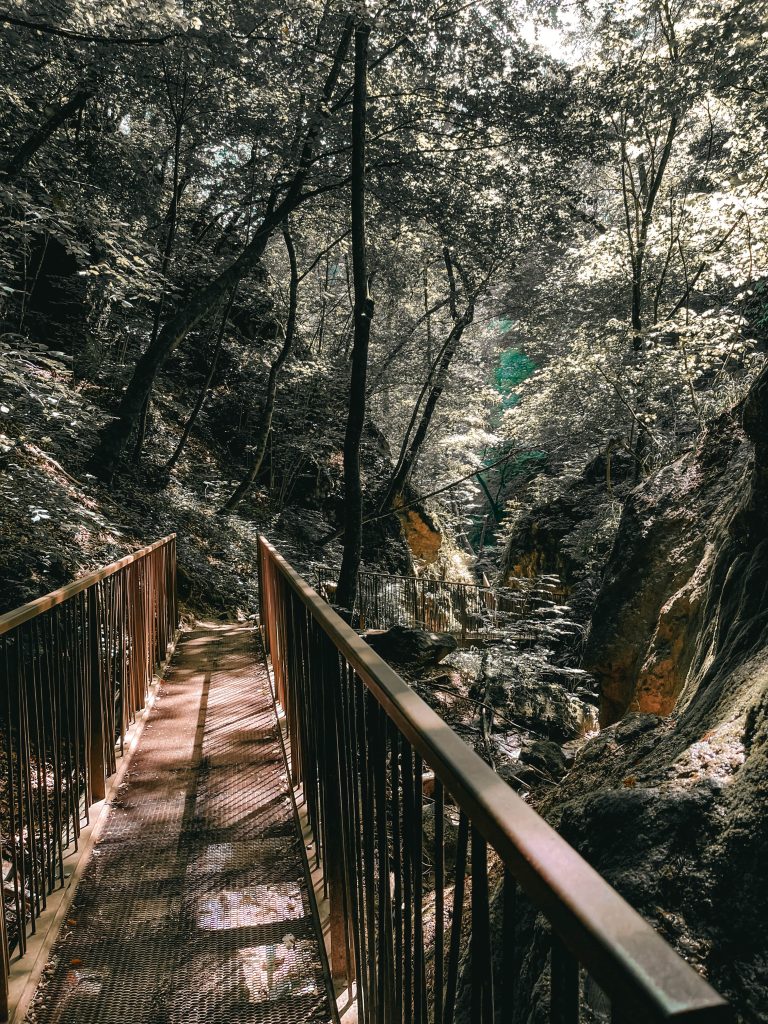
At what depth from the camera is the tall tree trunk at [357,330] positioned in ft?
26.8

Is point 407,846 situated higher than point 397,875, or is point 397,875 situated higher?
point 407,846

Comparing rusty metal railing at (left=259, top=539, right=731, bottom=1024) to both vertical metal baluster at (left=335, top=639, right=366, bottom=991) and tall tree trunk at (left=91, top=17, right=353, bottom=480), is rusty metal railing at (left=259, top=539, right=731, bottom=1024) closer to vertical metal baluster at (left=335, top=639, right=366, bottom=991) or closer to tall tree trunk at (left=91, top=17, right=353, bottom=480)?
vertical metal baluster at (left=335, top=639, right=366, bottom=991)

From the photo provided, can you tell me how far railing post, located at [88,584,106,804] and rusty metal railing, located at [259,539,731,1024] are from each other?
1078 millimetres

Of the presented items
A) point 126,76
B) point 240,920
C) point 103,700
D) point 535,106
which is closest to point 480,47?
point 535,106

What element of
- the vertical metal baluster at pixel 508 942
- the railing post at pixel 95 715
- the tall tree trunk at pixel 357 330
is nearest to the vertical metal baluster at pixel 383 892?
the vertical metal baluster at pixel 508 942

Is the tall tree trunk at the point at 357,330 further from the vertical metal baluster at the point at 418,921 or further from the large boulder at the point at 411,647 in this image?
the vertical metal baluster at the point at 418,921

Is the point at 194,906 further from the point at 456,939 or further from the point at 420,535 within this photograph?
the point at 420,535

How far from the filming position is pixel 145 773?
4.15 metres

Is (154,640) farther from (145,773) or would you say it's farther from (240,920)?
(240,920)

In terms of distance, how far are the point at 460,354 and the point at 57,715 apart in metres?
16.1

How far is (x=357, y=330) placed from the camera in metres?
8.71

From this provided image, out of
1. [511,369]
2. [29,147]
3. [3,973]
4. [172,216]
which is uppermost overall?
[511,369]

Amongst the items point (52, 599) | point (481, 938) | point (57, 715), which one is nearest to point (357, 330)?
point (52, 599)

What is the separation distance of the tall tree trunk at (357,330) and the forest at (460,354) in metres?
Answer: 0.04
